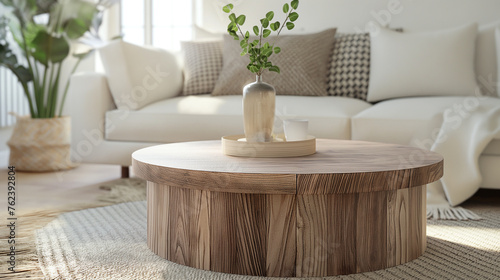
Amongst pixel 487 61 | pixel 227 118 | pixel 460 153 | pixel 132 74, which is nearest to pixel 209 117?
pixel 227 118

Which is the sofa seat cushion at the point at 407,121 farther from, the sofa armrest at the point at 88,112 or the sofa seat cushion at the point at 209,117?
the sofa armrest at the point at 88,112

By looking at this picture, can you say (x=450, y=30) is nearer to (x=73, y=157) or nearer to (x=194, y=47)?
(x=194, y=47)

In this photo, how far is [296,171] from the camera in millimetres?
1460

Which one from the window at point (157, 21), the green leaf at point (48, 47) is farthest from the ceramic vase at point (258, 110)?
the window at point (157, 21)

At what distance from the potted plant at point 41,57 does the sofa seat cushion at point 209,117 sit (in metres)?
0.68

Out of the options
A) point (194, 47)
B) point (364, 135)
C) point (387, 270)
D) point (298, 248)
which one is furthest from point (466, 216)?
point (194, 47)

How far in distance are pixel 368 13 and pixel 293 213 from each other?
2540mm

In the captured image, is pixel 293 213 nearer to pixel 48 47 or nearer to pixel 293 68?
pixel 293 68

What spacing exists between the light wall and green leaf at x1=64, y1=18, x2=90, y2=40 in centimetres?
85

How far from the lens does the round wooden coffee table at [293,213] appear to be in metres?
1.45

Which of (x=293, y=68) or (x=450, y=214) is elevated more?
(x=293, y=68)

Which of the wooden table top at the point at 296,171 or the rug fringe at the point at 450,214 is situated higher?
the wooden table top at the point at 296,171

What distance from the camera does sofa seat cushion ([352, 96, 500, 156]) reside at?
260 centimetres

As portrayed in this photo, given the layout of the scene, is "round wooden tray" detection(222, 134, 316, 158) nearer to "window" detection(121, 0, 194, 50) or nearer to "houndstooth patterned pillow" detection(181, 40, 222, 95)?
"houndstooth patterned pillow" detection(181, 40, 222, 95)
